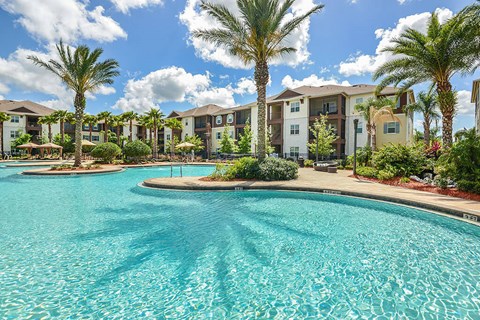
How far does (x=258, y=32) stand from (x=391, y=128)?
23796 millimetres

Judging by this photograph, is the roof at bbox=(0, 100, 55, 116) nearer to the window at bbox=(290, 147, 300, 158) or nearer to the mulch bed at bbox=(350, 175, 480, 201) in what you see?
the window at bbox=(290, 147, 300, 158)

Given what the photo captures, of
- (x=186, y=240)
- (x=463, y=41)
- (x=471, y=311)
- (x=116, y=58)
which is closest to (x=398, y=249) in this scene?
(x=471, y=311)

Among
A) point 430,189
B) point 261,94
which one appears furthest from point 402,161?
point 261,94

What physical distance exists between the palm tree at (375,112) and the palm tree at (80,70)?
24.4 m

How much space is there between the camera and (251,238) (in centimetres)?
624

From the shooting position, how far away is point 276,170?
1483 cm

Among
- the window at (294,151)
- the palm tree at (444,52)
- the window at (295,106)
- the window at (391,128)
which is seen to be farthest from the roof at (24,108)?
the window at (391,128)

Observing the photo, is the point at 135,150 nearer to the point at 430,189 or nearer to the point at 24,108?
the point at 430,189

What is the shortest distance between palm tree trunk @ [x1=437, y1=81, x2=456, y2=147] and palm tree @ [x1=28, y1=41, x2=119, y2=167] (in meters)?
26.0

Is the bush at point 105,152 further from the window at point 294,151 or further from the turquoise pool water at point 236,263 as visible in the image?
the window at point 294,151

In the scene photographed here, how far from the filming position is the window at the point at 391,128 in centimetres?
2956

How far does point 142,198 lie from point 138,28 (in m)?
14.6

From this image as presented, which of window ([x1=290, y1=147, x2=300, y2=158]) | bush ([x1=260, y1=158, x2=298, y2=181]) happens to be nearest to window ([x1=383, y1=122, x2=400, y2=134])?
window ([x1=290, y1=147, x2=300, y2=158])

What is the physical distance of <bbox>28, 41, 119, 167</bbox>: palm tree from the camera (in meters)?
21.6
